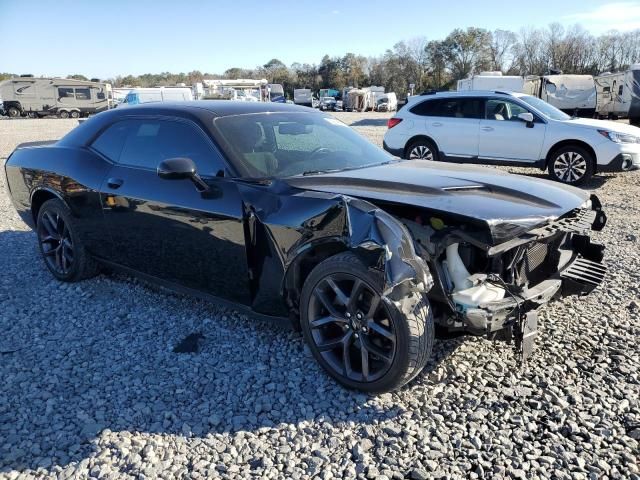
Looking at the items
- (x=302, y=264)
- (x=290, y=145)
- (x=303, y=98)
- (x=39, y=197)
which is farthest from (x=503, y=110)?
(x=303, y=98)

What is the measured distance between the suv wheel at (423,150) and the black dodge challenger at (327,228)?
668 cm

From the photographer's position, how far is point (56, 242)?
4.71 m

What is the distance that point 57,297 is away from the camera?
4.39m

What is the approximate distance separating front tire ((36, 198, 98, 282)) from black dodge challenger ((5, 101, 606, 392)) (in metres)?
0.05

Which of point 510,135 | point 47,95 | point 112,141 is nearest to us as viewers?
point 112,141

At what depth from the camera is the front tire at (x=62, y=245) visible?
4.46 metres

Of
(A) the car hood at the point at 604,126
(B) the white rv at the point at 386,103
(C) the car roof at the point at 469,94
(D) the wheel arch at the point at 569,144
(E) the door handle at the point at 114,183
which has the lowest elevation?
(B) the white rv at the point at 386,103

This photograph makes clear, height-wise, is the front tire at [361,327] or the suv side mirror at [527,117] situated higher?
Answer: the suv side mirror at [527,117]

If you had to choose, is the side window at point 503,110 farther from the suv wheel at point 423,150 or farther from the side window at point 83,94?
the side window at point 83,94

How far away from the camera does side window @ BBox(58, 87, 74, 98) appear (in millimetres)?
40625

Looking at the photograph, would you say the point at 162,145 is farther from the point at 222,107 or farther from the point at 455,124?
the point at 455,124

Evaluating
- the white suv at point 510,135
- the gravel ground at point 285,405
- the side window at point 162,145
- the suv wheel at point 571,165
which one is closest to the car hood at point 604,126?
the white suv at point 510,135

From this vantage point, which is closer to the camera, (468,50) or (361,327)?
(361,327)

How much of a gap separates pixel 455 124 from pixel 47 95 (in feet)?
132
